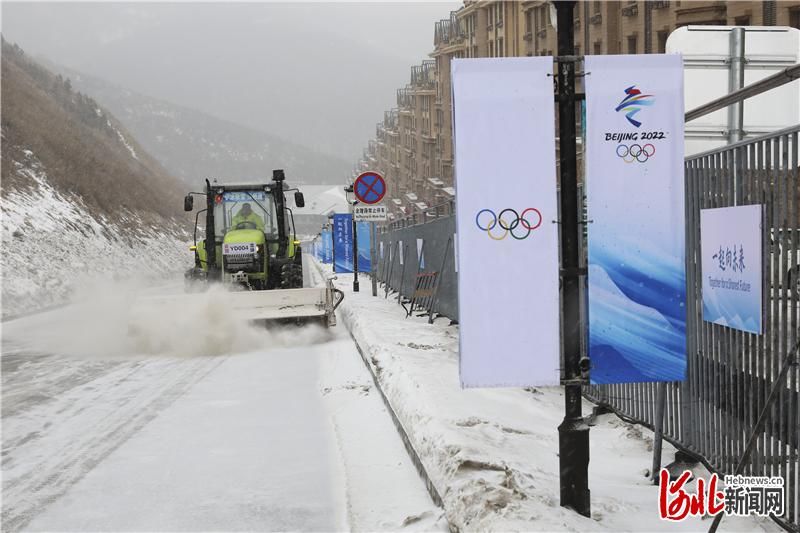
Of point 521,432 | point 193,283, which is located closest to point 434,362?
point 521,432

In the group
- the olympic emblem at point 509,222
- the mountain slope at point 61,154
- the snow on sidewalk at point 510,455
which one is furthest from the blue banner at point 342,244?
the olympic emblem at point 509,222

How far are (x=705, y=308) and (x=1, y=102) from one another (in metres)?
45.3

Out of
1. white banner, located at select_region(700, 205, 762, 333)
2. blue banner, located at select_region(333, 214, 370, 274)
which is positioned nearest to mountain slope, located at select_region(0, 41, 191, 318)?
blue banner, located at select_region(333, 214, 370, 274)

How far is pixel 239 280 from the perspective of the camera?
17.1 metres

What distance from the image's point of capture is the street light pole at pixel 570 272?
187 inches

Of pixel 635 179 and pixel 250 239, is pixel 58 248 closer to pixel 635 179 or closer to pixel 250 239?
pixel 250 239

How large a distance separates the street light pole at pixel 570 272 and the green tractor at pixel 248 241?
1192cm

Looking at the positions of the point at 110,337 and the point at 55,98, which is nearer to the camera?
the point at 110,337

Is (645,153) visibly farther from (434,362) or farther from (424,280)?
(424,280)

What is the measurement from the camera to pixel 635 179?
4707mm

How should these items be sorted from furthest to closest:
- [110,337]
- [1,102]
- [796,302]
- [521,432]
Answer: [1,102]
[110,337]
[521,432]
[796,302]

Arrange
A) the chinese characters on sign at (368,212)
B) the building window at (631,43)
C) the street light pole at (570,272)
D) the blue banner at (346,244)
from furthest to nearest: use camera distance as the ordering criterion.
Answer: the building window at (631,43), the blue banner at (346,244), the chinese characters on sign at (368,212), the street light pole at (570,272)

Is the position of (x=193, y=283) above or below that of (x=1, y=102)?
below

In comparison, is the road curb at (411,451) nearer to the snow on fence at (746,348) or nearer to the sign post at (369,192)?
the snow on fence at (746,348)
